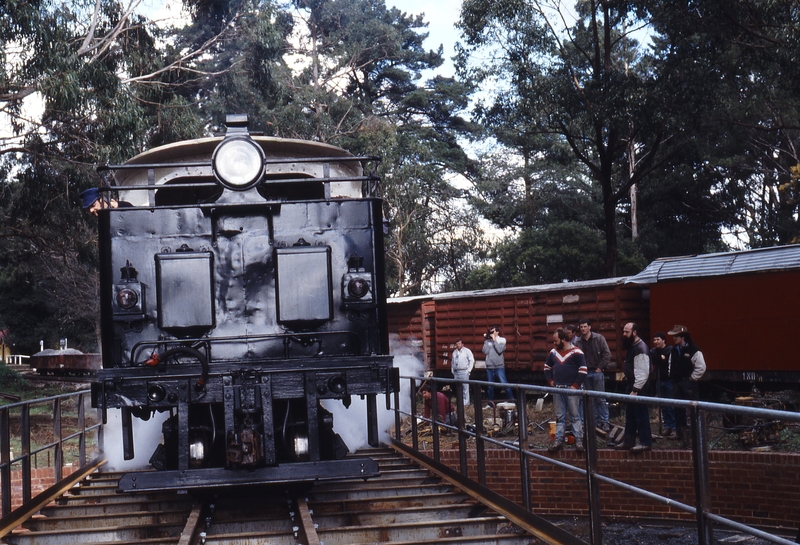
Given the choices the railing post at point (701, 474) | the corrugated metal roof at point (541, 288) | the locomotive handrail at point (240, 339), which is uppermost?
the corrugated metal roof at point (541, 288)

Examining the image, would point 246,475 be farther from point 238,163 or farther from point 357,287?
point 238,163

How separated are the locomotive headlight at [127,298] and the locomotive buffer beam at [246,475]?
1.45 m

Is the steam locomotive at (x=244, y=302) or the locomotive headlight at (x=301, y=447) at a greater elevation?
the steam locomotive at (x=244, y=302)

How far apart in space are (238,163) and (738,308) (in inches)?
475

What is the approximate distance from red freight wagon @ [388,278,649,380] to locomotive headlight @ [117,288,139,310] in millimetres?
13522

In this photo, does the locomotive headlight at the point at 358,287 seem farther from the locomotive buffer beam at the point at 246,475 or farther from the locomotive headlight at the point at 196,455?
the locomotive headlight at the point at 196,455

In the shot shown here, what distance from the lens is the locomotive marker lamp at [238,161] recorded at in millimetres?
7613

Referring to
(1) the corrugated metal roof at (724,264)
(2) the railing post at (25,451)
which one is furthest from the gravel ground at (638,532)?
(1) the corrugated metal roof at (724,264)

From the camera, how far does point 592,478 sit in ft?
18.1

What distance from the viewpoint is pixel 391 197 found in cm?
3669

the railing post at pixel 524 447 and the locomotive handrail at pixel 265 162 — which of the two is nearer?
the railing post at pixel 524 447

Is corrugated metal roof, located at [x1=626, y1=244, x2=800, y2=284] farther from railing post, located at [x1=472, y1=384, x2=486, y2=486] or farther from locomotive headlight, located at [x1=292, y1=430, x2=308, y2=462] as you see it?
locomotive headlight, located at [x1=292, y1=430, x2=308, y2=462]

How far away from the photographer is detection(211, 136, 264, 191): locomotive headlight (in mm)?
7613

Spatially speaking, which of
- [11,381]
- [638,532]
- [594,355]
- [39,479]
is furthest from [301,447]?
[11,381]
